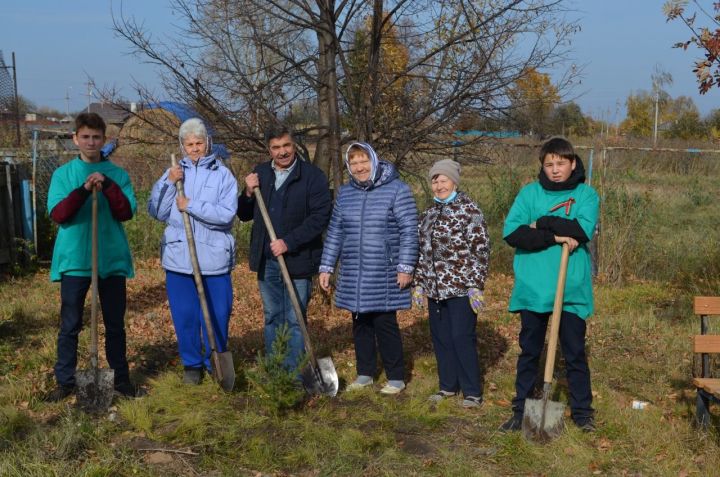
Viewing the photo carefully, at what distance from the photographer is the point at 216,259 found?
528 centimetres

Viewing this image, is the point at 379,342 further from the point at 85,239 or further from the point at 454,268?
the point at 85,239

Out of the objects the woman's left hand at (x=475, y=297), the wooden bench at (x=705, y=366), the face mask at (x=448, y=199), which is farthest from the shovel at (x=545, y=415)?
the face mask at (x=448, y=199)

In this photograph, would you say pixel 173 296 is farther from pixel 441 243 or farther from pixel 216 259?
pixel 441 243

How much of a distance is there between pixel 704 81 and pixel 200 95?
430cm

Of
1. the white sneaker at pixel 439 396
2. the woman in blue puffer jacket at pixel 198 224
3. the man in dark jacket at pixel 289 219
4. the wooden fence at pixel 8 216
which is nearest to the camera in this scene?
the woman in blue puffer jacket at pixel 198 224

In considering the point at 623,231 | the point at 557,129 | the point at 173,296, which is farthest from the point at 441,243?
the point at 623,231

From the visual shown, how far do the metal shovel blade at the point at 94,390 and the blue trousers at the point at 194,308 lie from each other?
1.84 ft

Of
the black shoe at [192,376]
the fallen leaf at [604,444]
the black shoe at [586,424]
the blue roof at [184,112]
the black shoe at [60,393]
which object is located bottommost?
the fallen leaf at [604,444]

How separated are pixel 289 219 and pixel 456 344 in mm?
1394

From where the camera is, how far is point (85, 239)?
206 inches

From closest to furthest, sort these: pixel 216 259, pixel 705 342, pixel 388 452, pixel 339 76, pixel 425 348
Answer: pixel 388 452, pixel 705 342, pixel 216 259, pixel 425 348, pixel 339 76

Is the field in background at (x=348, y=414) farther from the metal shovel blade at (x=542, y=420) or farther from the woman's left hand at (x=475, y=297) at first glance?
the woman's left hand at (x=475, y=297)

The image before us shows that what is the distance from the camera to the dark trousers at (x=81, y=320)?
17.2ft

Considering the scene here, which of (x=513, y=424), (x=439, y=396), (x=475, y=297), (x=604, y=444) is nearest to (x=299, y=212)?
(x=475, y=297)
